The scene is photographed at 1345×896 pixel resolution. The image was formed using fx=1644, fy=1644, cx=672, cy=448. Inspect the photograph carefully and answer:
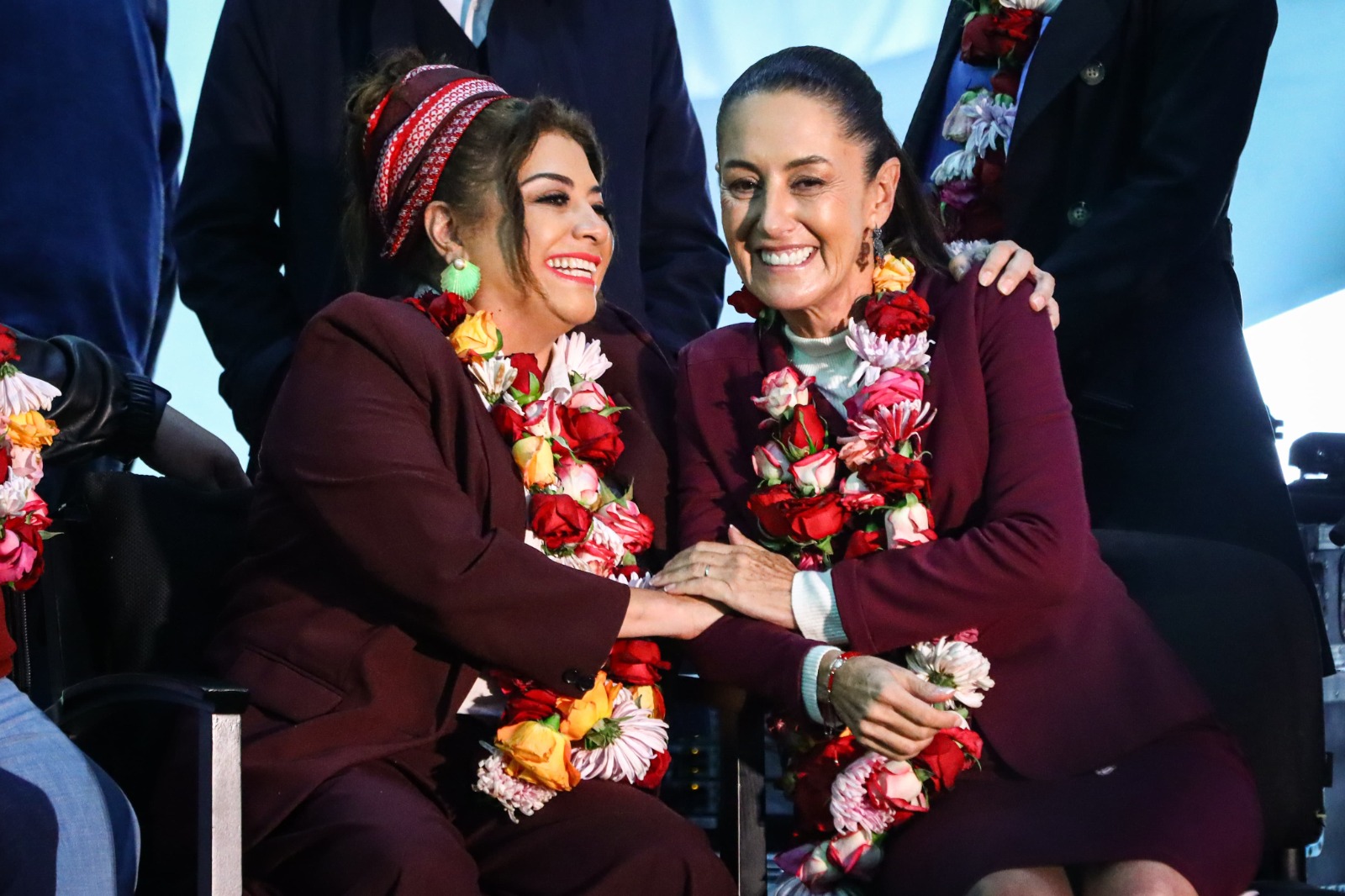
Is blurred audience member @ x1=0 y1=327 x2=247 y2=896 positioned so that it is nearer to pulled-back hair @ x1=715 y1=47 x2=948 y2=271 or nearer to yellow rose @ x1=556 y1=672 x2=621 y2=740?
yellow rose @ x1=556 y1=672 x2=621 y2=740

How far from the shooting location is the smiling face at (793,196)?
2789 millimetres

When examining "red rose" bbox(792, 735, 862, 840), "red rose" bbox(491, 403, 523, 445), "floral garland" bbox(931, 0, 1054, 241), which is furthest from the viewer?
"floral garland" bbox(931, 0, 1054, 241)

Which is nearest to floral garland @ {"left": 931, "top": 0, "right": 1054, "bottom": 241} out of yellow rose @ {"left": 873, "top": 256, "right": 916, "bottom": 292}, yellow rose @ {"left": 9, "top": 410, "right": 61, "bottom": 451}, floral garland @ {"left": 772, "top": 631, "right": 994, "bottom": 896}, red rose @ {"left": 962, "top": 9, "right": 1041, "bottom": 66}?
red rose @ {"left": 962, "top": 9, "right": 1041, "bottom": 66}

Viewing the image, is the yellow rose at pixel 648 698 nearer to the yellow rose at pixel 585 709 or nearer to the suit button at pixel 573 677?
the yellow rose at pixel 585 709

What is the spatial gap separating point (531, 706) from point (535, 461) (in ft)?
1.41

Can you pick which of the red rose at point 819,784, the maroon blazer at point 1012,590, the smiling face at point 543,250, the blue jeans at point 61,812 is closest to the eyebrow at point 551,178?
the smiling face at point 543,250

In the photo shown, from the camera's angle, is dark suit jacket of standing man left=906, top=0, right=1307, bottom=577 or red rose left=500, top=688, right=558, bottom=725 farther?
dark suit jacket of standing man left=906, top=0, right=1307, bottom=577

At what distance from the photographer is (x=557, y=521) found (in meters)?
2.69

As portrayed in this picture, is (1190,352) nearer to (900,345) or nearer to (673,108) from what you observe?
(900,345)

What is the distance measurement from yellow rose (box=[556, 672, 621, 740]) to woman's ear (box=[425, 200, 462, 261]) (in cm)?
86

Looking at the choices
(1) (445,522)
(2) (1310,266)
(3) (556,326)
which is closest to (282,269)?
(3) (556,326)

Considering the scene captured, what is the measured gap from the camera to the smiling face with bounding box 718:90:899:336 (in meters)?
2.79

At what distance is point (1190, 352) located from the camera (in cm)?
317

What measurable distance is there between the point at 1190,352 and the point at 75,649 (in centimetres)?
210
